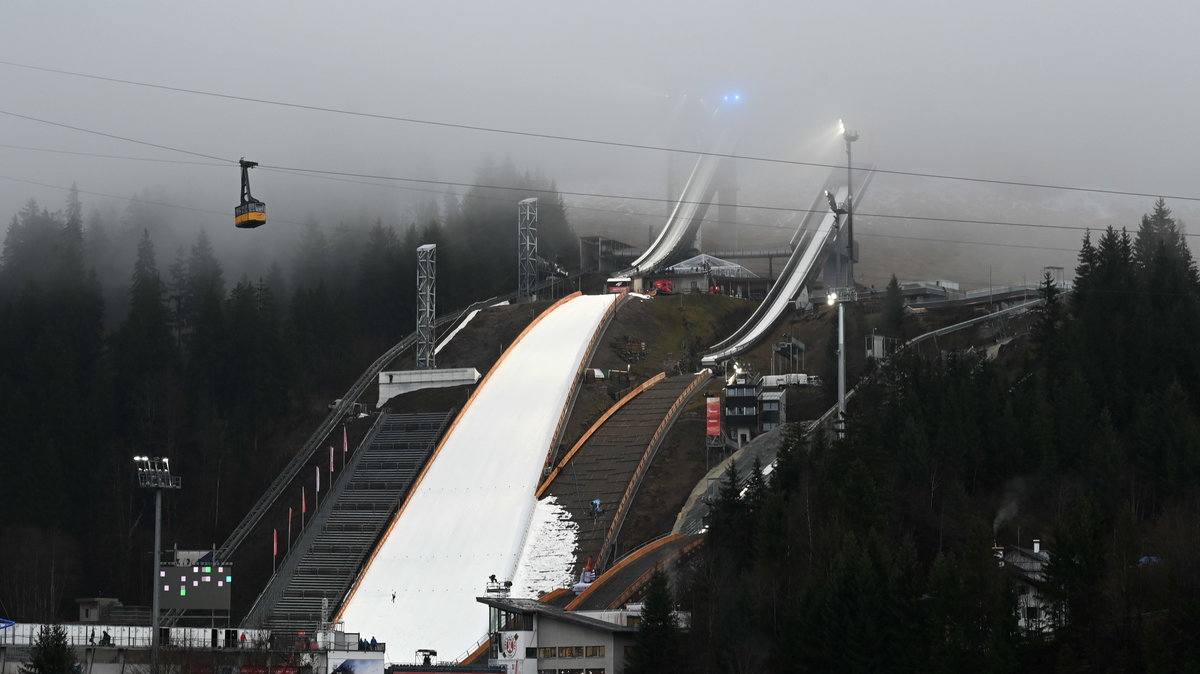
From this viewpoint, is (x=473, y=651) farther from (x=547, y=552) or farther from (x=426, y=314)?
(x=426, y=314)

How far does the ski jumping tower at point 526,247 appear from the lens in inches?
3268

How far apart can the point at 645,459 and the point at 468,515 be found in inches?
262

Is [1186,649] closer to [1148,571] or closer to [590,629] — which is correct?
[1148,571]

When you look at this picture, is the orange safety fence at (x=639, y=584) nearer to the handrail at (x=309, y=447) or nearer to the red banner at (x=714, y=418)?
the red banner at (x=714, y=418)

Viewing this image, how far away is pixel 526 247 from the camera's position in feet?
280

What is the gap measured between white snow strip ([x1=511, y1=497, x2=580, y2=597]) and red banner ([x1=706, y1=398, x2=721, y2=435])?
6.15 meters

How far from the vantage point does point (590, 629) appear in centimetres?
4072

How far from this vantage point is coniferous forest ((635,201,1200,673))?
3419cm

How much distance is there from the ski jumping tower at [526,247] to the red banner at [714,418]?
25278 millimetres

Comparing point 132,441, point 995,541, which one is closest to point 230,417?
point 132,441

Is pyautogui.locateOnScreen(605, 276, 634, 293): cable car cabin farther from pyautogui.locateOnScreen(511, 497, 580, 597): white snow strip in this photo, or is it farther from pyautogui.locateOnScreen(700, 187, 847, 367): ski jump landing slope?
pyautogui.locateOnScreen(511, 497, 580, 597): white snow strip

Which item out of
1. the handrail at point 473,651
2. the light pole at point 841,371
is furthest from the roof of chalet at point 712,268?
the handrail at point 473,651

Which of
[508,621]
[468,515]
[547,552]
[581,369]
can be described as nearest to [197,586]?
[508,621]

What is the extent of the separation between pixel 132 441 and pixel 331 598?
2428 centimetres
